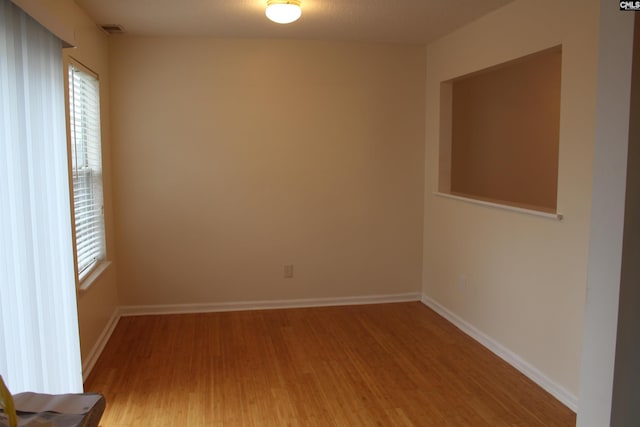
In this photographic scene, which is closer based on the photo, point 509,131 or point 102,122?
point 102,122

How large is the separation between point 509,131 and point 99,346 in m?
Result: 4.18

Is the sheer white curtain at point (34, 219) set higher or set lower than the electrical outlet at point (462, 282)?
higher

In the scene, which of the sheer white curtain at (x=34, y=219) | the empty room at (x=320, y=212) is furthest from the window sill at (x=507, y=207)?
the sheer white curtain at (x=34, y=219)

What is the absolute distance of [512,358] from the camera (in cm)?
360

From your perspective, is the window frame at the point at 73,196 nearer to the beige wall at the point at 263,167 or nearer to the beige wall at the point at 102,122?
the beige wall at the point at 102,122

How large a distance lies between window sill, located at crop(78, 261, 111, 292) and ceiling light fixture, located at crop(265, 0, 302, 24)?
219cm

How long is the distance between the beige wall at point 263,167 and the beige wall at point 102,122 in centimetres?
17

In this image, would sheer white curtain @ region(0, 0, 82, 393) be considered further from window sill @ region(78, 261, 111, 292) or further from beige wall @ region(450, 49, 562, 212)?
beige wall @ region(450, 49, 562, 212)

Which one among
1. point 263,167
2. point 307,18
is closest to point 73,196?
point 263,167

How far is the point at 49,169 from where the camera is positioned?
104 inches

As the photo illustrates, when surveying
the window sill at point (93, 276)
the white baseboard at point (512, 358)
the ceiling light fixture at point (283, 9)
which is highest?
the ceiling light fixture at point (283, 9)

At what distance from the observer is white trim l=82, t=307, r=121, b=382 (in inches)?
134

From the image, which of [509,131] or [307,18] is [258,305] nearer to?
[307,18]

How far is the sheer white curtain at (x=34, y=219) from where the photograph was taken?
221cm
